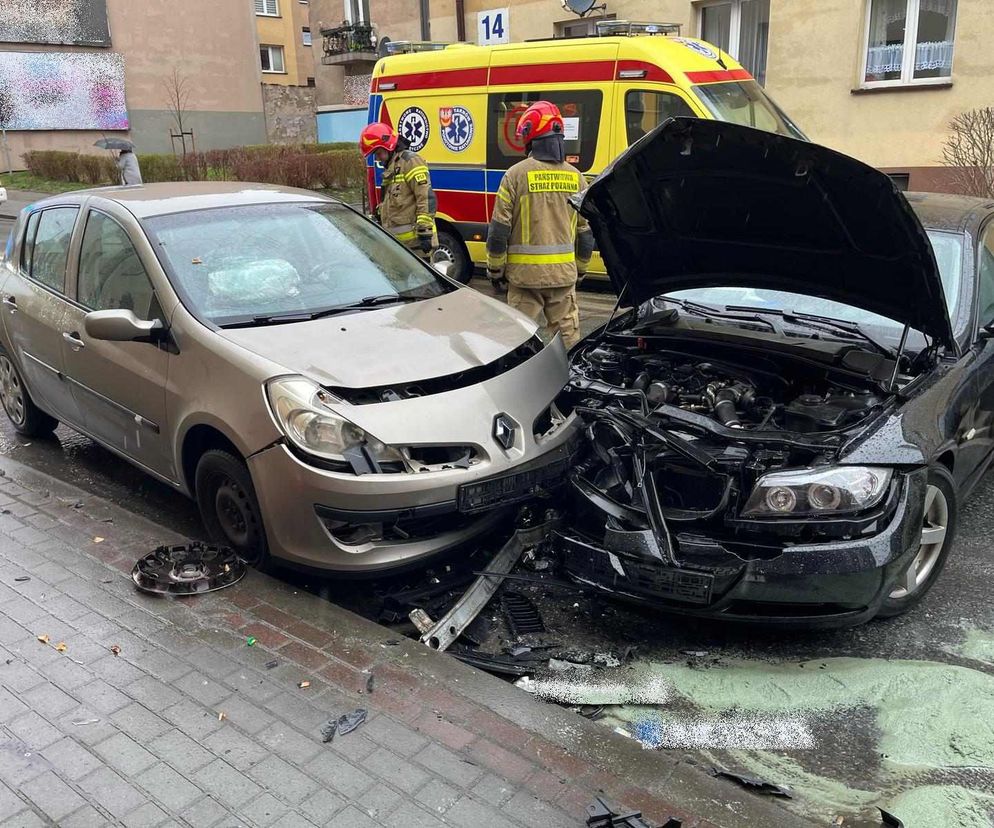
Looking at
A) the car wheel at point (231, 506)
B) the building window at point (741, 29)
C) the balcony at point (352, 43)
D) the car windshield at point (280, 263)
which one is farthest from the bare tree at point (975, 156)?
the balcony at point (352, 43)

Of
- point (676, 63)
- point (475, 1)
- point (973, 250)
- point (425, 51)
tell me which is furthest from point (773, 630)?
point (475, 1)

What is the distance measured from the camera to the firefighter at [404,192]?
8133 millimetres

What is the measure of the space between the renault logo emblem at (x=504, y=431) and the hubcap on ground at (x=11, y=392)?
3.71m

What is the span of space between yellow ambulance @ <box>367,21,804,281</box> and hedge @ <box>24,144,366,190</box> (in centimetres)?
902

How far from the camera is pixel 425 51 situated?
11047mm

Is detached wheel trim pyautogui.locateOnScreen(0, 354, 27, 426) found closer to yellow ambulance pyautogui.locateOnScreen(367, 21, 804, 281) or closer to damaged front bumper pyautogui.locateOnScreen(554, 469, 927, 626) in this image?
damaged front bumper pyautogui.locateOnScreen(554, 469, 927, 626)

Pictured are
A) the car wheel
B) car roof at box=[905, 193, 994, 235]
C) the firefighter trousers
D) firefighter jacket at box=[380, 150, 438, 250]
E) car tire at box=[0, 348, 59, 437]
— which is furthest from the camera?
firefighter jacket at box=[380, 150, 438, 250]

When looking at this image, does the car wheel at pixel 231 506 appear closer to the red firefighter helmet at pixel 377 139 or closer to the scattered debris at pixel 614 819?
the scattered debris at pixel 614 819

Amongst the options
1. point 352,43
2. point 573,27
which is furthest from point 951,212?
point 352,43

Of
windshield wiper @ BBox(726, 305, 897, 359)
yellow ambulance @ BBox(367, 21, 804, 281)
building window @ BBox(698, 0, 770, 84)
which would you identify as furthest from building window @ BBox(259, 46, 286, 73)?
windshield wiper @ BBox(726, 305, 897, 359)

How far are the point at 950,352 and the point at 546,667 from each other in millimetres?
2300

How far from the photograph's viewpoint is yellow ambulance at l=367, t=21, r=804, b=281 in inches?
350

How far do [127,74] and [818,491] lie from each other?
1365 inches

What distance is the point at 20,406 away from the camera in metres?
6.00
